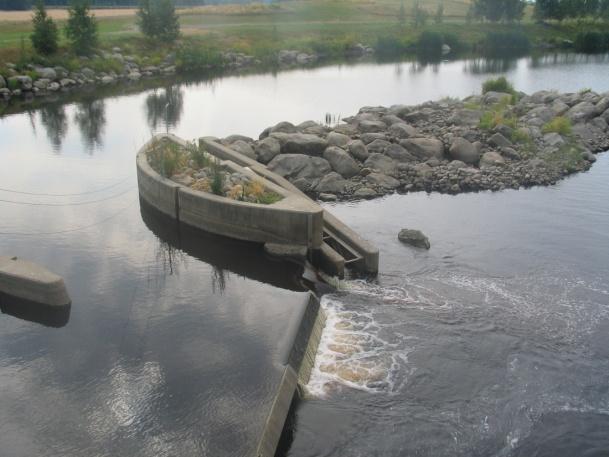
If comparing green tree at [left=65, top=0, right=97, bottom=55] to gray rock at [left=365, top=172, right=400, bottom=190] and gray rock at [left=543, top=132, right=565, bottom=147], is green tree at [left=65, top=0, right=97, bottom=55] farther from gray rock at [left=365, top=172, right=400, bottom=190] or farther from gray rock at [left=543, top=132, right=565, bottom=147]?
gray rock at [left=543, top=132, right=565, bottom=147]

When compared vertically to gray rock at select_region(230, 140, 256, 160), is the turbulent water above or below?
below

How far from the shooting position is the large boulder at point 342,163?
29.5 metres

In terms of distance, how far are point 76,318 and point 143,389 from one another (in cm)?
423

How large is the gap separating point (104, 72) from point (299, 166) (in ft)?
141

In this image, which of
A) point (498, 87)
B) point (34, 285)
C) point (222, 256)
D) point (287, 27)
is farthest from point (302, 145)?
point (287, 27)

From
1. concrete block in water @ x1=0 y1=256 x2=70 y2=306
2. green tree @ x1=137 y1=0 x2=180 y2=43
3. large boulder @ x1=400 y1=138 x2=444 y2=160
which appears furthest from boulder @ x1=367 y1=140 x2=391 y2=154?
green tree @ x1=137 y1=0 x2=180 y2=43

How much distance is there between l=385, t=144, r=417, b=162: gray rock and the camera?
103ft

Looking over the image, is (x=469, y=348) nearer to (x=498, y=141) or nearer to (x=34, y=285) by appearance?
(x=34, y=285)

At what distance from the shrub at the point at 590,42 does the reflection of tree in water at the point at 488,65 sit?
24.7 meters

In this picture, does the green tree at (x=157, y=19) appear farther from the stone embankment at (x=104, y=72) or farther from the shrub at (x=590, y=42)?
the shrub at (x=590, y=42)

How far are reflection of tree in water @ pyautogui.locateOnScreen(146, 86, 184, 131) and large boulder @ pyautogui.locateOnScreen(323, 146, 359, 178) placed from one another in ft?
52.2

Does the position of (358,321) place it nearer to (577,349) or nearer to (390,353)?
(390,353)

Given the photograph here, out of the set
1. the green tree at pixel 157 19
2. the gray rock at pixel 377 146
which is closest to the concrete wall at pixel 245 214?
the gray rock at pixel 377 146

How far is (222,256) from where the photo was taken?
2133 centimetres
